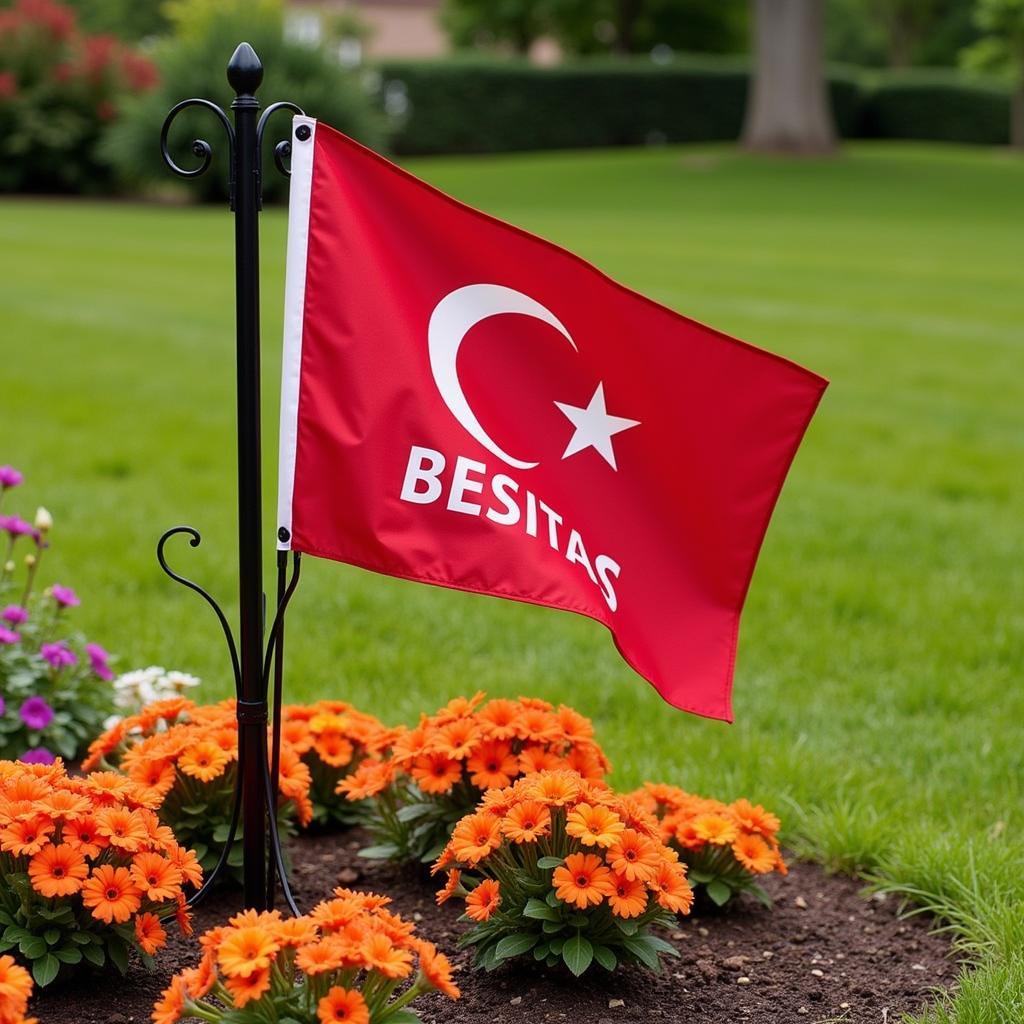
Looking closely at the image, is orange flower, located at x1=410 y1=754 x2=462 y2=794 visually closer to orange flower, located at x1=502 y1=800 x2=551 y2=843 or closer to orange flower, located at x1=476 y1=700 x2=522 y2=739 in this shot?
orange flower, located at x1=476 y1=700 x2=522 y2=739

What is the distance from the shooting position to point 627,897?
8.30 feet

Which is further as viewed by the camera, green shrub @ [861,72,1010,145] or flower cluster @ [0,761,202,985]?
green shrub @ [861,72,1010,145]

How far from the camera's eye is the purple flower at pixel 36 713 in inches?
137

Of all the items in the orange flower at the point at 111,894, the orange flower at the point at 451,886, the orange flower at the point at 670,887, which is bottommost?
the orange flower at the point at 451,886

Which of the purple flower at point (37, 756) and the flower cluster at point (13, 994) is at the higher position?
the flower cluster at point (13, 994)

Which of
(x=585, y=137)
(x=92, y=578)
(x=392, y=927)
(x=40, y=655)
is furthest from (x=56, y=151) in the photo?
(x=392, y=927)

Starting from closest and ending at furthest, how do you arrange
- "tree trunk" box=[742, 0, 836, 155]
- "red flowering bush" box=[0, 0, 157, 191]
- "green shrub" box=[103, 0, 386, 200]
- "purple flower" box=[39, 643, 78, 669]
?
"purple flower" box=[39, 643, 78, 669]
"green shrub" box=[103, 0, 386, 200]
"red flowering bush" box=[0, 0, 157, 191]
"tree trunk" box=[742, 0, 836, 155]

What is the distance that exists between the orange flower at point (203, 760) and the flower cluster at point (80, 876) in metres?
0.27

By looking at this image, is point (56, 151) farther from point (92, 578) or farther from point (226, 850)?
point (226, 850)

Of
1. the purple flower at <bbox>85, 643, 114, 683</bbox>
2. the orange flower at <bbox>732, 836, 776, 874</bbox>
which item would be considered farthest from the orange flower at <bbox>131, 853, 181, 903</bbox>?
the purple flower at <bbox>85, 643, 114, 683</bbox>

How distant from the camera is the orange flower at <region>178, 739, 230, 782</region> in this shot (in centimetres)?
289

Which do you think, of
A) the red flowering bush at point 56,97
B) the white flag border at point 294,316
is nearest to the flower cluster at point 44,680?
the white flag border at point 294,316

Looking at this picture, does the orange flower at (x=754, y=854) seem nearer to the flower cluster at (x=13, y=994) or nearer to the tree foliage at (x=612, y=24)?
the flower cluster at (x=13, y=994)

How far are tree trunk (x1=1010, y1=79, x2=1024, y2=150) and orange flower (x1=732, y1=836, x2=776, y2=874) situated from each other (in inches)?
1664
